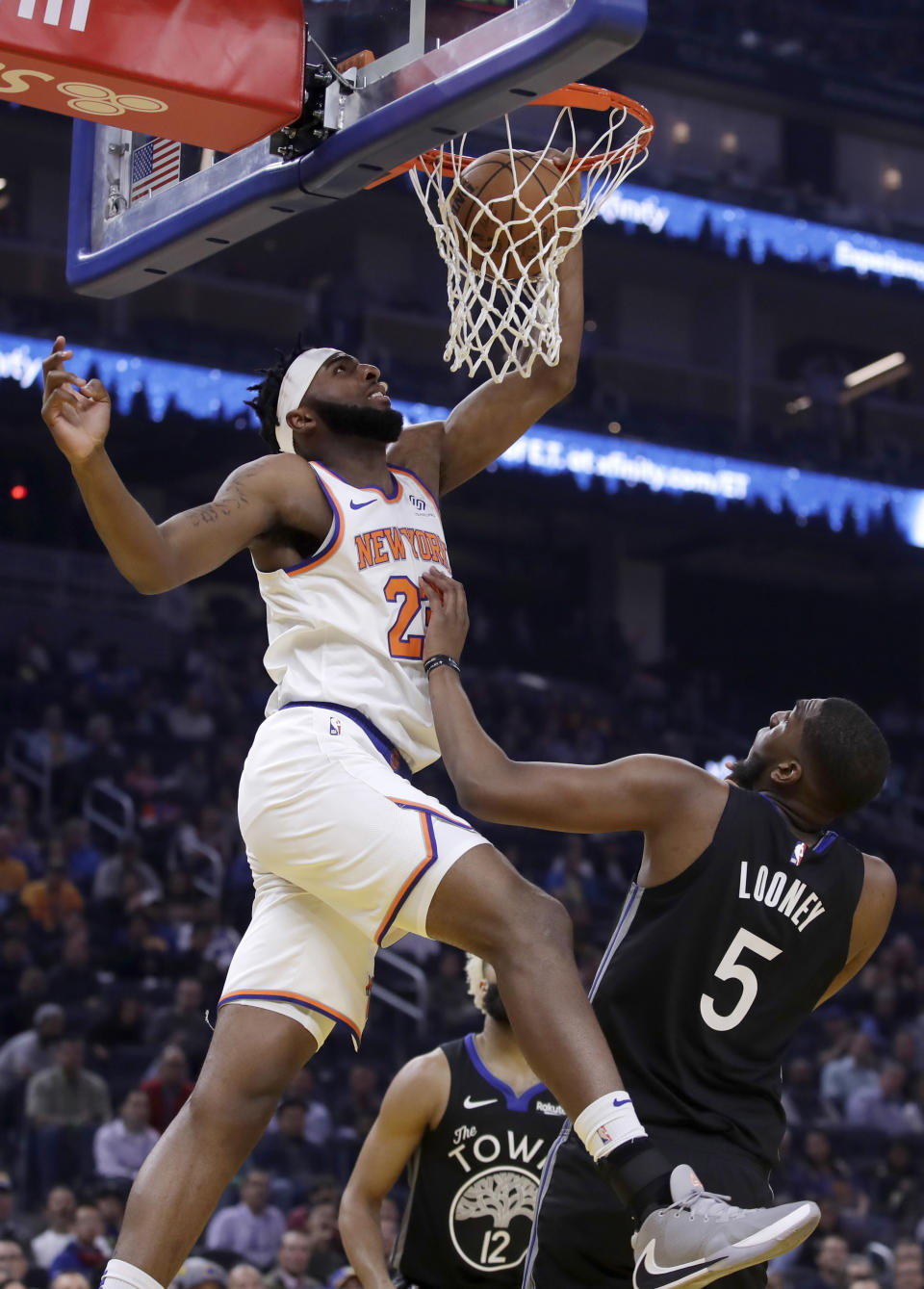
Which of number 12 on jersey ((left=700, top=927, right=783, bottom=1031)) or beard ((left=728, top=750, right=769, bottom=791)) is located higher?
beard ((left=728, top=750, right=769, bottom=791))

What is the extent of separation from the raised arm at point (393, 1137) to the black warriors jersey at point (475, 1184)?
42 millimetres

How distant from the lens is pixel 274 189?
3.74m

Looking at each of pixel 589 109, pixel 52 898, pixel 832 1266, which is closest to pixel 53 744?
pixel 52 898

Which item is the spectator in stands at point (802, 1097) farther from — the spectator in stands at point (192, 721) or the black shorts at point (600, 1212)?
the black shorts at point (600, 1212)

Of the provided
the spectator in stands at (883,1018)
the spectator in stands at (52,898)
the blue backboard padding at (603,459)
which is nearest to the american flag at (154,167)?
the spectator in stands at (52,898)

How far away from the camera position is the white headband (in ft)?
13.0

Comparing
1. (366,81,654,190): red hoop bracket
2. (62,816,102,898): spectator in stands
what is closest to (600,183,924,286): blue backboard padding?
(62,816,102,898): spectator in stands

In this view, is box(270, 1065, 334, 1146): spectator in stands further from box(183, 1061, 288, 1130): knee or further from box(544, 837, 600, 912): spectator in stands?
box(183, 1061, 288, 1130): knee

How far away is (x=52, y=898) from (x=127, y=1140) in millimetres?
2847

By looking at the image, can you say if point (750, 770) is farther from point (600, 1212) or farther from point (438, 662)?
point (600, 1212)

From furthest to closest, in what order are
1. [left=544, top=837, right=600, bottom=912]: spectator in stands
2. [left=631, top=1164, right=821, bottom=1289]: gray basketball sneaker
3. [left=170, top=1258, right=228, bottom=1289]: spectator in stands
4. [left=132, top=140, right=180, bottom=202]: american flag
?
[left=544, top=837, right=600, bottom=912]: spectator in stands
[left=170, top=1258, right=228, bottom=1289]: spectator in stands
[left=132, top=140, right=180, bottom=202]: american flag
[left=631, top=1164, right=821, bottom=1289]: gray basketball sneaker

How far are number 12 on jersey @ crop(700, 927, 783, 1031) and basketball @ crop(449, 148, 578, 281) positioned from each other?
5.37 ft

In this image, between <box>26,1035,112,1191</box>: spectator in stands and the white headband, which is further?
<box>26,1035,112,1191</box>: spectator in stands

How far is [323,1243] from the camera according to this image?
7.88 m
